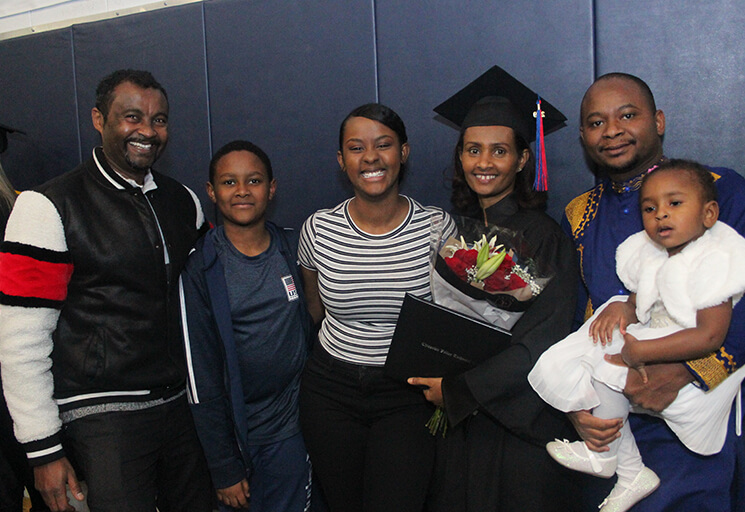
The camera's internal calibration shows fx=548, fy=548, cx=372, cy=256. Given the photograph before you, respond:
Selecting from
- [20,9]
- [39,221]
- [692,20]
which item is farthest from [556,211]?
[20,9]

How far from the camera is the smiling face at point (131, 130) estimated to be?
188 cm

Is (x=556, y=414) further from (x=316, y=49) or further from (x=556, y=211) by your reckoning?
(x=316, y=49)

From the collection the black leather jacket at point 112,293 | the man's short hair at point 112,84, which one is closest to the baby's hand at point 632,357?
the black leather jacket at point 112,293

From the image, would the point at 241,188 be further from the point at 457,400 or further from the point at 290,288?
the point at 457,400

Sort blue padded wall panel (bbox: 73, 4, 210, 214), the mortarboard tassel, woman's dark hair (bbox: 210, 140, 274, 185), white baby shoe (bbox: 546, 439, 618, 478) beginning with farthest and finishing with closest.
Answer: blue padded wall panel (bbox: 73, 4, 210, 214), woman's dark hair (bbox: 210, 140, 274, 185), the mortarboard tassel, white baby shoe (bbox: 546, 439, 618, 478)

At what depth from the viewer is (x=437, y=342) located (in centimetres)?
164

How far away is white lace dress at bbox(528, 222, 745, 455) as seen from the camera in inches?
54.7

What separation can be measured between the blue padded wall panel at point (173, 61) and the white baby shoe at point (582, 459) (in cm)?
211

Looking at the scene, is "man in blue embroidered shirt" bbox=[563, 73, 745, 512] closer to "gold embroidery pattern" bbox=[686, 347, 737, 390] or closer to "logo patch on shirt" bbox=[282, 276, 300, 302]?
"gold embroidery pattern" bbox=[686, 347, 737, 390]

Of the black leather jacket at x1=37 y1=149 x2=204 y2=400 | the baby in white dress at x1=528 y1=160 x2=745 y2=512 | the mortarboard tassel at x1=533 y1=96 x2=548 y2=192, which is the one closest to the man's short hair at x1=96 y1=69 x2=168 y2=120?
the black leather jacket at x1=37 y1=149 x2=204 y2=400

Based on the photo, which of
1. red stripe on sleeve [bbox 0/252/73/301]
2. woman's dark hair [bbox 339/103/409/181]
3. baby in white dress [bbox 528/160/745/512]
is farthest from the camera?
woman's dark hair [bbox 339/103/409/181]

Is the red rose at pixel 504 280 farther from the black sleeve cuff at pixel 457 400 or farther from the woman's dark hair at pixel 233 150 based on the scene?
the woman's dark hair at pixel 233 150

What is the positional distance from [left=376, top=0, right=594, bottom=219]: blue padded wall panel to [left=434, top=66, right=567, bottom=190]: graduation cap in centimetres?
31

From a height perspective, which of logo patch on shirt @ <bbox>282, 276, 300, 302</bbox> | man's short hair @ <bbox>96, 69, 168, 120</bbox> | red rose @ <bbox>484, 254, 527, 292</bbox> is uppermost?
man's short hair @ <bbox>96, 69, 168, 120</bbox>
